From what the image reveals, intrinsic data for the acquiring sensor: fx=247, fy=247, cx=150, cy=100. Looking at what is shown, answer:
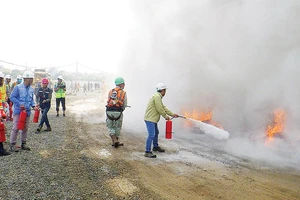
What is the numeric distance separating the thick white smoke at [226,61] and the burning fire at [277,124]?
180 mm

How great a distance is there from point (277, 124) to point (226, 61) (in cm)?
335

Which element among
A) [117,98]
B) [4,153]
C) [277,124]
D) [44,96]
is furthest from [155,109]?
[277,124]

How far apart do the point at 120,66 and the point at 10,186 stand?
1220cm

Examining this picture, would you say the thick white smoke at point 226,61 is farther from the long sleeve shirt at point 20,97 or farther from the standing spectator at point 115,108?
the long sleeve shirt at point 20,97

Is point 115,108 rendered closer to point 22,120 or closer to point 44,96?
point 22,120

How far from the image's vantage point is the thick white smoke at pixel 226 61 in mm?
8305

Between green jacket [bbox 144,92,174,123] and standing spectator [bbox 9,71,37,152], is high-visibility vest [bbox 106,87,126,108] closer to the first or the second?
green jacket [bbox 144,92,174,123]

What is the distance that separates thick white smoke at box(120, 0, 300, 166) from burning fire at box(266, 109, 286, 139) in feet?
0.59

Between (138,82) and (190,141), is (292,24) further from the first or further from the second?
(138,82)

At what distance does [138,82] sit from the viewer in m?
14.1

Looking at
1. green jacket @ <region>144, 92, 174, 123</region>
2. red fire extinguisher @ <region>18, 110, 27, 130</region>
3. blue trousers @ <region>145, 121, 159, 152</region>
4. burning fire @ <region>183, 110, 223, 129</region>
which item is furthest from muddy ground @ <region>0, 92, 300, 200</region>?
burning fire @ <region>183, 110, 223, 129</region>

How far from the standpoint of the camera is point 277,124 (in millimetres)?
8102

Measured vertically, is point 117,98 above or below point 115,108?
above

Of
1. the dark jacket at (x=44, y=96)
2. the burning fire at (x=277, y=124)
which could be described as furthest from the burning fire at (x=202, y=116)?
the dark jacket at (x=44, y=96)
